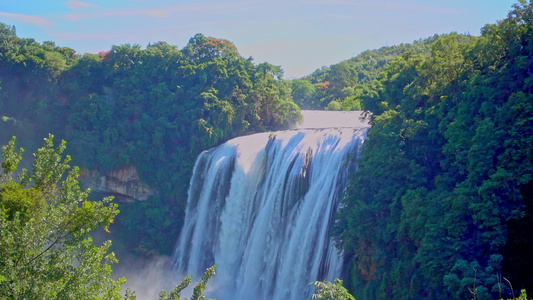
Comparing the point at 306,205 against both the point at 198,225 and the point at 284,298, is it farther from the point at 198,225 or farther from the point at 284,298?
the point at 198,225

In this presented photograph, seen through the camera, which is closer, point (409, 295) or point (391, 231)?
point (409, 295)

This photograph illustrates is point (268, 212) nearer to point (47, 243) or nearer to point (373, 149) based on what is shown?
point (373, 149)

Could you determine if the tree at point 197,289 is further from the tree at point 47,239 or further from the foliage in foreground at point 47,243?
the tree at point 47,239

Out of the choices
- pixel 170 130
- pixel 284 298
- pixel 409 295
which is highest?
pixel 170 130

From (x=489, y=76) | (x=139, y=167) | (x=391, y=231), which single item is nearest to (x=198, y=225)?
(x=139, y=167)

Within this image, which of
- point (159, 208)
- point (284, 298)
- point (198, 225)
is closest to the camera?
point (284, 298)

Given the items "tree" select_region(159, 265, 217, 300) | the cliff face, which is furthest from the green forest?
"tree" select_region(159, 265, 217, 300)
